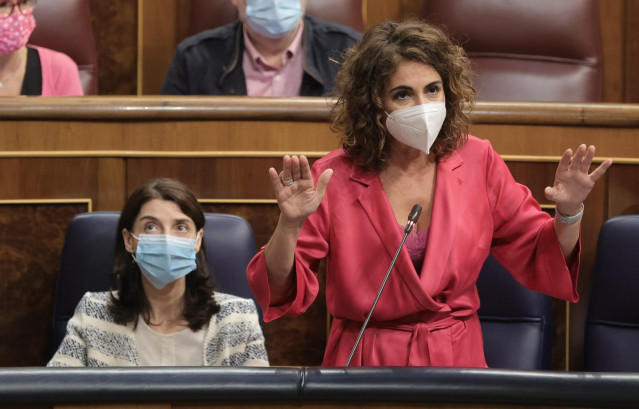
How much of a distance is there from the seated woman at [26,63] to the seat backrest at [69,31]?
0.12 meters

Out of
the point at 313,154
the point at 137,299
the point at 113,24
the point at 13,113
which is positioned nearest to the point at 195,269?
the point at 137,299

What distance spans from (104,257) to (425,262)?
1.61ft

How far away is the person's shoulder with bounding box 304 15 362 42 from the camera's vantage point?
156 centimetres

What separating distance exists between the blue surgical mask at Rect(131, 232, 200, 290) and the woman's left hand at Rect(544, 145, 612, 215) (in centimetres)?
47

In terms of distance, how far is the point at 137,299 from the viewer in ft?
3.76

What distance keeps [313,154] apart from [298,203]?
0.44m

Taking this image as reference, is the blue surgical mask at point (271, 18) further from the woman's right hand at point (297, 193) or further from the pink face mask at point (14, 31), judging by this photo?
the woman's right hand at point (297, 193)

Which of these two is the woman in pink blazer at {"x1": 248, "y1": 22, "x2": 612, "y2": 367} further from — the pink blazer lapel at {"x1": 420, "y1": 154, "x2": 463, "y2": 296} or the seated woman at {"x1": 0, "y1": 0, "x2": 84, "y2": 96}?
the seated woman at {"x1": 0, "y1": 0, "x2": 84, "y2": 96}

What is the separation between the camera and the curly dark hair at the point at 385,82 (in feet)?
2.96

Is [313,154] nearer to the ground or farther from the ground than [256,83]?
nearer to the ground

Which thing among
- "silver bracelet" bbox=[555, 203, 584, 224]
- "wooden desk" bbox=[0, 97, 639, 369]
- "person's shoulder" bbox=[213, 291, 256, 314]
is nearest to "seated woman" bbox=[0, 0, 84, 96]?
"wooden desk" bbox=[0, 97, 639, 369]

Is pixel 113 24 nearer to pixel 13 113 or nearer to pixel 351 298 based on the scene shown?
pixel 13 113

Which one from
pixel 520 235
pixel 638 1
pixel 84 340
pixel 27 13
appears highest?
pixel 638 1

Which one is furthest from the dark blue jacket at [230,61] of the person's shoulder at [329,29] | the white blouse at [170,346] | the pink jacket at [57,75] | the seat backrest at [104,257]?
the white blouse at [170,346]
